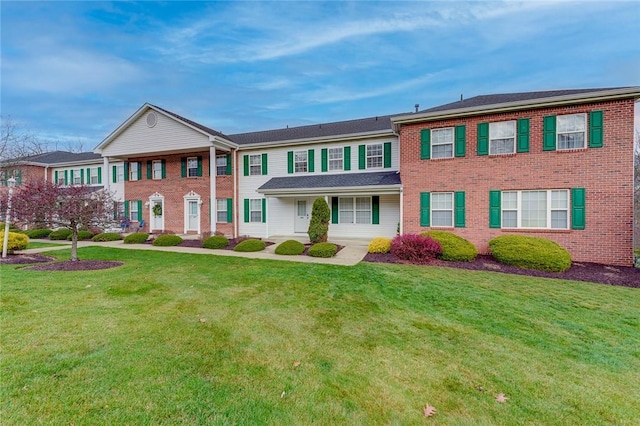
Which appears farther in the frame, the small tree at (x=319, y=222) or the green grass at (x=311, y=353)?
the small tree at (x=319, y=222)

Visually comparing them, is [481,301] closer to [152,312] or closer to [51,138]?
[152,312]

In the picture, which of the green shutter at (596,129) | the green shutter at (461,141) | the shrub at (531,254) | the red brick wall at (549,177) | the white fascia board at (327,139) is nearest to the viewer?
the shrub at (531,254)

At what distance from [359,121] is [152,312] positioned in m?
15.8

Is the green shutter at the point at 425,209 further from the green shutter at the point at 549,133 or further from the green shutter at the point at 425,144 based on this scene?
the green shutter at the point at 549,133

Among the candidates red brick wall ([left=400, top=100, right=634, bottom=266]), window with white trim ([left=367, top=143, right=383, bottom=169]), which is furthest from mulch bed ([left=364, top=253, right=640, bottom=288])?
window with white trim ([left=367, top=143, right=383, bottom=169])

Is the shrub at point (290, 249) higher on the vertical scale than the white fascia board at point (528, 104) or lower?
lower

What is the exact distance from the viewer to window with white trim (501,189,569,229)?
10.3 meters

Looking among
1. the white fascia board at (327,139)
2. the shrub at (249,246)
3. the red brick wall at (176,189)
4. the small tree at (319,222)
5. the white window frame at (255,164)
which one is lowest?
the shrub at (249,246)

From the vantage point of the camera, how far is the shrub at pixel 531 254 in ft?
28.3

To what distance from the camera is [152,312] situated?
4.76m

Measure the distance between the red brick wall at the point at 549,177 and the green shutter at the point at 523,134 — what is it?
0.19 meters

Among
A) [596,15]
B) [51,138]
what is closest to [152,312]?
[596,15]

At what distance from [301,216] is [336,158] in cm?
383

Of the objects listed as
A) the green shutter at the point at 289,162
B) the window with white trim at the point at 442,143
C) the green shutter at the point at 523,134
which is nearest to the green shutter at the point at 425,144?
the window with white trim at the point at 442,143
